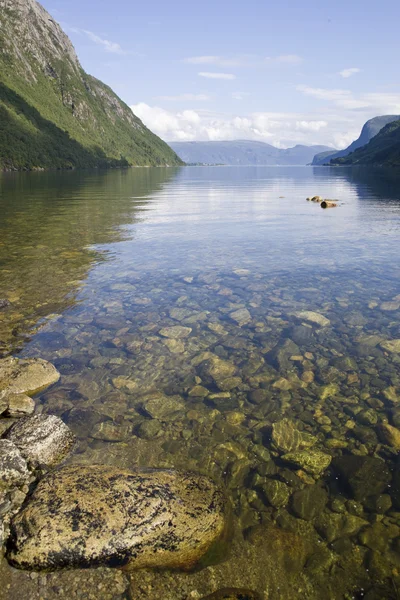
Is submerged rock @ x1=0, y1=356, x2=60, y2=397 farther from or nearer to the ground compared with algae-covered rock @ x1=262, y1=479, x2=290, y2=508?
farther from the ground

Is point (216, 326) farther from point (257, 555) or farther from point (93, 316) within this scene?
point (257, 555)

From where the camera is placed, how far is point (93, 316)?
Result: 14.6 m

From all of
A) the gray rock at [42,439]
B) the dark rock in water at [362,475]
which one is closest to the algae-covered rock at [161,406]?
the gray rock at [42,439]

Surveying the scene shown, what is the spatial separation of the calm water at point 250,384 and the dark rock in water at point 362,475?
3 centimetres

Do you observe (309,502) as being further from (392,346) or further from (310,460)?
(392,346)

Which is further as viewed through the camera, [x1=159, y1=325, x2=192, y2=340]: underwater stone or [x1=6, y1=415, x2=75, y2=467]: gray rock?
[x1=159, y1=325, x2=192, y2=340]: underwater stone

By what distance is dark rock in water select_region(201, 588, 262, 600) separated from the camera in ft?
16.4

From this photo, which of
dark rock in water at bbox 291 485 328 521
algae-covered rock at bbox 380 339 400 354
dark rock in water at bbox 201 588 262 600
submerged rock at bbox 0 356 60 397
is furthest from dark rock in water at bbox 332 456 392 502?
submerged rock at bbox 0 356 60 397

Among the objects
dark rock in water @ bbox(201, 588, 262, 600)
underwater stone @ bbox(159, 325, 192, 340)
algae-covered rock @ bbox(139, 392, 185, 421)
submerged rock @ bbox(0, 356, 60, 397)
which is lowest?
algae-covered rock @ bbox(139, 392, 185, 421)

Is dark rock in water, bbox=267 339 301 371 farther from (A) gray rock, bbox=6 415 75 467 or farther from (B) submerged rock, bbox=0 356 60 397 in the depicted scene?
(B) submerged rock, bbox=0 356 60 397

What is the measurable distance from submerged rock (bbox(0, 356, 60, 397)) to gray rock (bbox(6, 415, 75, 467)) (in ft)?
5.71

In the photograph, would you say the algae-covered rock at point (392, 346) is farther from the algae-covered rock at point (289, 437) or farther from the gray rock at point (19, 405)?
→ the gray rock at point (19, 405)

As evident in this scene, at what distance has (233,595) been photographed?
5.04 m

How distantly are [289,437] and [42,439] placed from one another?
5345mm
